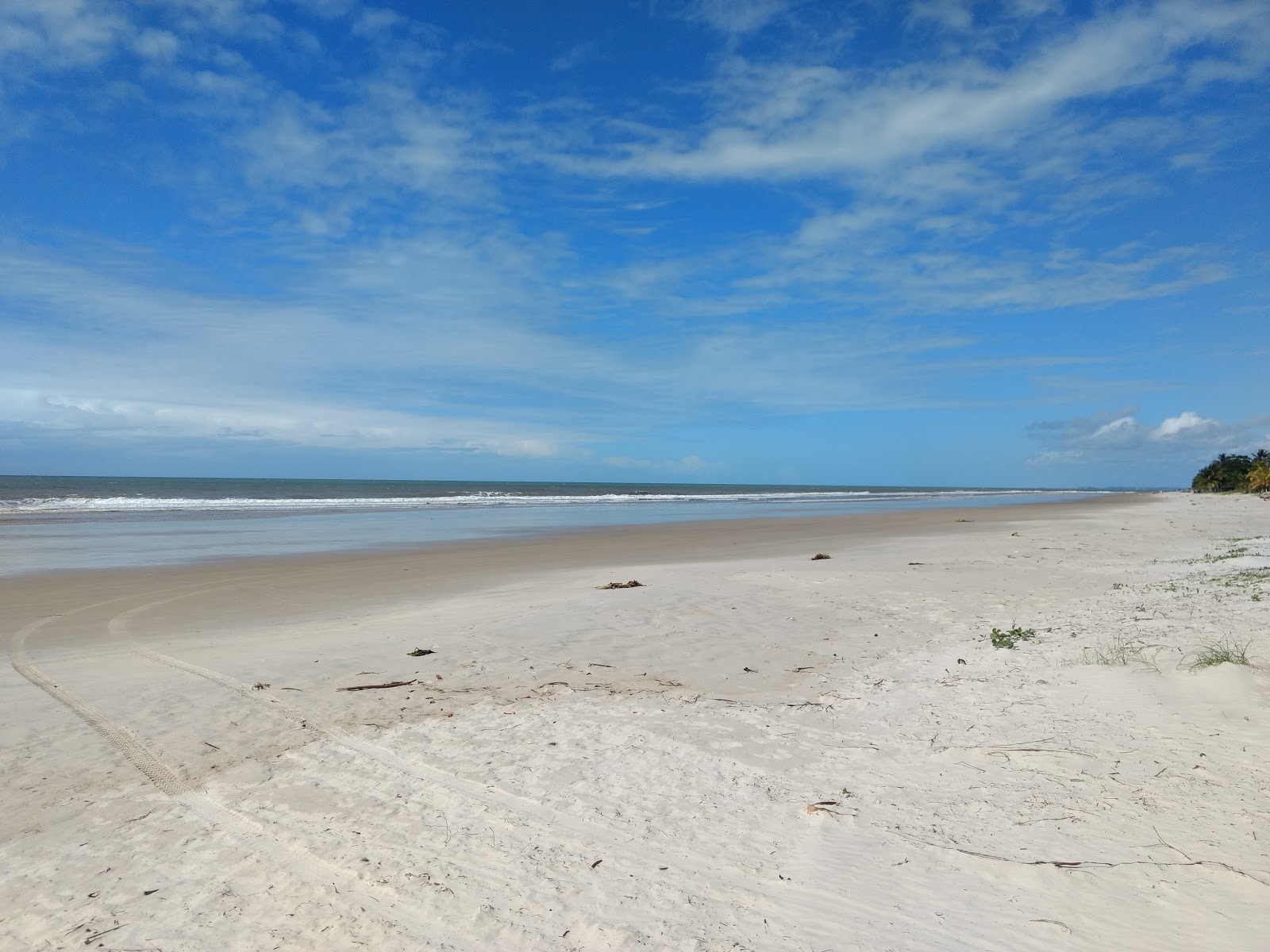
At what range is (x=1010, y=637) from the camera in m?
7.74

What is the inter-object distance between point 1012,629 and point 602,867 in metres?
6.11

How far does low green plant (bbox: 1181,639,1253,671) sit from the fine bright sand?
15cm

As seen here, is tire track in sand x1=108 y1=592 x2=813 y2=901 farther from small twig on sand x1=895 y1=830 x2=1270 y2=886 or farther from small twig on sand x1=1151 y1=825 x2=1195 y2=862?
small twig on sand x1=1151 y1=825 x2=1195 y2=862

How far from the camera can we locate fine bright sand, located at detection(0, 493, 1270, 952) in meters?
3.35

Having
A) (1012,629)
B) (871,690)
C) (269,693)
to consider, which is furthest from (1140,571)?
(269,693)

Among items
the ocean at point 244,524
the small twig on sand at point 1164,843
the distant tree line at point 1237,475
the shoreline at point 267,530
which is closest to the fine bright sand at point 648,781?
the small twig on sand at point 1164,843

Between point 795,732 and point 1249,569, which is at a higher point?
point 1249,569

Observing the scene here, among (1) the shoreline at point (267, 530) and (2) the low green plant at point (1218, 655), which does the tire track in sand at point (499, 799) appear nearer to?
(2) the low green plant at point (1218, 655)

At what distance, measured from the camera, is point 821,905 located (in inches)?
134

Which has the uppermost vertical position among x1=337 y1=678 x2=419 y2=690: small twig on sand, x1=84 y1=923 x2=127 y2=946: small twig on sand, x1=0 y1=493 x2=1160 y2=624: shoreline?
x1=0 y1=493 x2=1160 y2=624: shoreline

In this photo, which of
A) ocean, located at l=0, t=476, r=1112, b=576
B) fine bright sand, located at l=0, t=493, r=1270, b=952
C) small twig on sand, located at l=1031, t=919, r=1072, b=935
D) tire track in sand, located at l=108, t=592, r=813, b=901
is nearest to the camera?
small twig on sand, located at l=1031, t=919, r=1072, b=935

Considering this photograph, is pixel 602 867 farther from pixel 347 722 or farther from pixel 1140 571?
pixel 1140 571

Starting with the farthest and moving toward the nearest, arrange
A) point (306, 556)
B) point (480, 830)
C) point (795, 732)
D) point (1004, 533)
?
point (1004, 533) → point (306, 556) → point (795, 732) → point (480, 830)

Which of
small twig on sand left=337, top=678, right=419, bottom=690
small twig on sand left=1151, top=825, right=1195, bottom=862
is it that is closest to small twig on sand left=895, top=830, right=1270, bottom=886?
small twig on sand left=1151, top=825, right=1195, bottom=862
